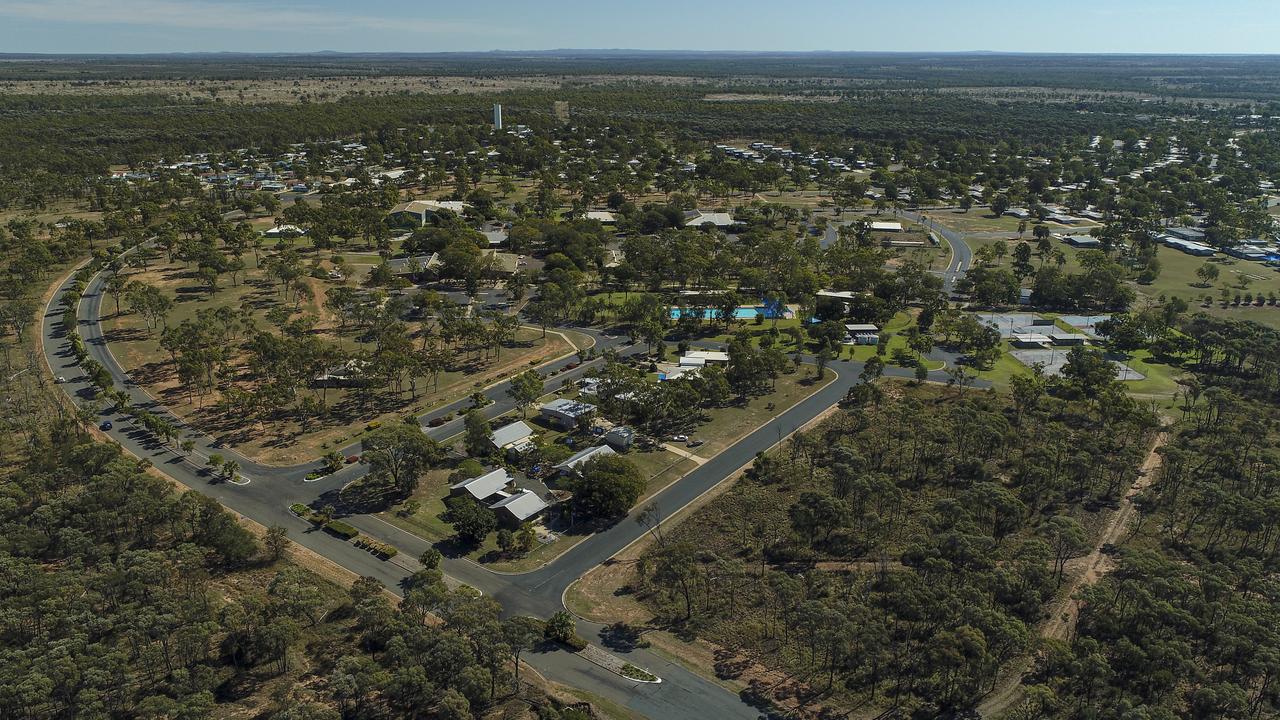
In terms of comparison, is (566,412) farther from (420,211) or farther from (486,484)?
(420,211)

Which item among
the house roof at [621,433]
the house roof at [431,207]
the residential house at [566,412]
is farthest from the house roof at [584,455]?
the house roof at [431,207]

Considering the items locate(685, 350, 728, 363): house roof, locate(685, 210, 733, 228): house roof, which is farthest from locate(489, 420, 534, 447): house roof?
locate(685, 210, 733, 228): house roof

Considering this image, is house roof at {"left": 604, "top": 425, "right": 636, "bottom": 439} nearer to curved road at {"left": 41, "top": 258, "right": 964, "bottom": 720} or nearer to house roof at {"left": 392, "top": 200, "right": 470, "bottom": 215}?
curved road at {"left": 41, "top": 258, "right": 964, "bottom": 720}

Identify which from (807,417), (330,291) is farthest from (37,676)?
(330,291)

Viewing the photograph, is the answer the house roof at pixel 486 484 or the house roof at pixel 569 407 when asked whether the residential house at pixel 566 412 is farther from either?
the house roof at pixel 486 484

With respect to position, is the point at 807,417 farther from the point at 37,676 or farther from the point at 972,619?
the point at 37,676

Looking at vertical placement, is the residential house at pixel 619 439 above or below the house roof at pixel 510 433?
below
